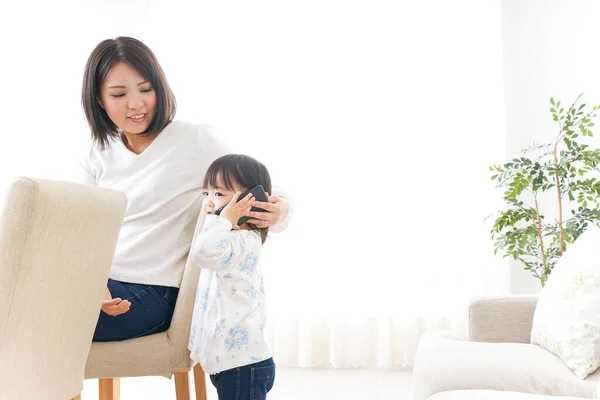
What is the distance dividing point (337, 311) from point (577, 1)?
1942mm

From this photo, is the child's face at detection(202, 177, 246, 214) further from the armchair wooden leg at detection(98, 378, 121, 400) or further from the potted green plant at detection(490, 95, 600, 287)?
the potted green plant at detection(490, 95, 600, 287)

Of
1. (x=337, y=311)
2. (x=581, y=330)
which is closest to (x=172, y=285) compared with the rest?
(x=581, y=330)

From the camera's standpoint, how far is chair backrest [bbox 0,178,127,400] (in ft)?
3.64

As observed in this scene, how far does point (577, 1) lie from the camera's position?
3184 millimetres

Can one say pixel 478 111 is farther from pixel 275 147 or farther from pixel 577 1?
pixel 275 147

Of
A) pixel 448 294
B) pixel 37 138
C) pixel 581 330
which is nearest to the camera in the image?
pixel 581 330

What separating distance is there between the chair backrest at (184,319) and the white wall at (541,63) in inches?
Answer: 78.7

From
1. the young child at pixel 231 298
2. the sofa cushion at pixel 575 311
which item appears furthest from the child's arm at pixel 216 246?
the sofa cushion at pixel 575 311

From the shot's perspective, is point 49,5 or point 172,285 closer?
point 172,285

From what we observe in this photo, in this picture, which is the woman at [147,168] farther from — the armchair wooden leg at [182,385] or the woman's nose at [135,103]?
the armchair wooden leg at [182,385]

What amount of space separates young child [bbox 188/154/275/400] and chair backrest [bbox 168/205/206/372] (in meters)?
0.03

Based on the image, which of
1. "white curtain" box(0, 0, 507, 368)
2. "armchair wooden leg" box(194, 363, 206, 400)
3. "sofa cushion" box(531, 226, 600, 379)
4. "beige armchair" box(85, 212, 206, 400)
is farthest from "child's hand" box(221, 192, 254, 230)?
"white curtain" box(0, 0, 507, 368)

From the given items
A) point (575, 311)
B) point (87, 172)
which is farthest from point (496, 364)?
point (87, 172)

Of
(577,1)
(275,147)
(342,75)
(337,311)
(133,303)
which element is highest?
(577,1)
